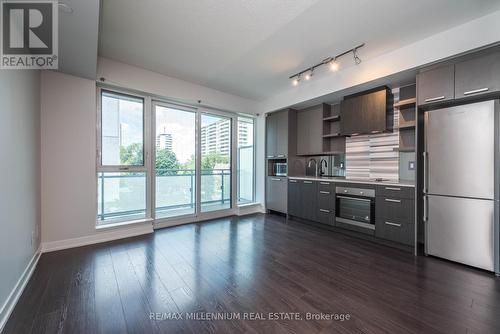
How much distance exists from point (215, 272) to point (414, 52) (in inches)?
140

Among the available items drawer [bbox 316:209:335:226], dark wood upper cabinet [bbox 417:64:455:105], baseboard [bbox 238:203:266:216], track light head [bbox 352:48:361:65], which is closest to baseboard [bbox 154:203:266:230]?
baseboard [bbox 238:203:266:216]

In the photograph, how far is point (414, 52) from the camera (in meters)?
2.54

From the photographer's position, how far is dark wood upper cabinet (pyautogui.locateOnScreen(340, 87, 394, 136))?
3137 millimetres

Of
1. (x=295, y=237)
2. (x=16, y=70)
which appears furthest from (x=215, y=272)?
(x=16, y=70)

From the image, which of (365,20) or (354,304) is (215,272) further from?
(365,20)

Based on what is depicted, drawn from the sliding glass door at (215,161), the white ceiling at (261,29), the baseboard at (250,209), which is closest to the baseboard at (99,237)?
the sliding glass door at (215,161)

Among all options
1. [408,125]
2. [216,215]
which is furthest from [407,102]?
[216,215]

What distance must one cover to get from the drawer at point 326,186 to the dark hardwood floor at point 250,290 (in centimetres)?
95

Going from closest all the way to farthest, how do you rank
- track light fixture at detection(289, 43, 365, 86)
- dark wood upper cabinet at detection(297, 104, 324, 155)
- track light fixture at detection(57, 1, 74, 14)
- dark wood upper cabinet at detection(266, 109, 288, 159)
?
track light fixture at detection(57, 1, 74, 14) < track light fixture at detection(289, 43, 365, 86) < dark wood upper cabinet at detection(297, 104, 324, 155) < dark wood upper cabinet at detection(266, 109, 288, 159)

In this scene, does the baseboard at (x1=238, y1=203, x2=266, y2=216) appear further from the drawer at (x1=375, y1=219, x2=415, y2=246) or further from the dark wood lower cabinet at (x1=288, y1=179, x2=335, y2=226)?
the drawer at (x1=375, y1=219, x2=415, y2=246)

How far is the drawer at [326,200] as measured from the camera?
3.48 meters

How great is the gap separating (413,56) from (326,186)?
2149mm

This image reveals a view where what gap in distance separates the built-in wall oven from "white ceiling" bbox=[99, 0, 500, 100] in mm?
2016

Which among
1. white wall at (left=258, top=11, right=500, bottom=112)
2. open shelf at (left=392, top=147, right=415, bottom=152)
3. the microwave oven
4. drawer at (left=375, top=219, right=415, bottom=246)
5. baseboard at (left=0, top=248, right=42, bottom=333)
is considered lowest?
baseboard at (left=0, top=248, right=42, bottom=333)
